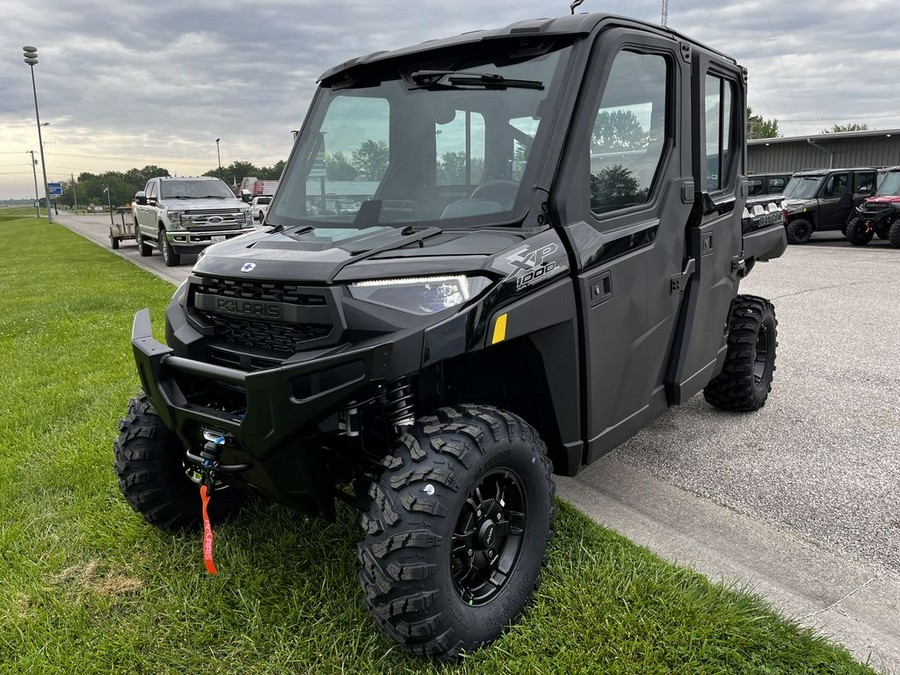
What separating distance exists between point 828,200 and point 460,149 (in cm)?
1953

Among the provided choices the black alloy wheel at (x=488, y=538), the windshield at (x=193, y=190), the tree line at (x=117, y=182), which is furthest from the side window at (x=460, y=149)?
the tree line at (x=117, y=182)

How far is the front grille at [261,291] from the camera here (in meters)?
2.42

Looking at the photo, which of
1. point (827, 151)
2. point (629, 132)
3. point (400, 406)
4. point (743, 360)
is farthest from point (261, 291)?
point (827, 151)

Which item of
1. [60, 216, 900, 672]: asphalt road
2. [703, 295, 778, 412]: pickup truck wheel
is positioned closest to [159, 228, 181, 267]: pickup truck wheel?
[60, 216, 900, 672]: asphalt road

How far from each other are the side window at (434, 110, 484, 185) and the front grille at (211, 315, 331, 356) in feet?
3.13

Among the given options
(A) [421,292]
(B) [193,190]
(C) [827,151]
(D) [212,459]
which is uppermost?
(C) [827,151]

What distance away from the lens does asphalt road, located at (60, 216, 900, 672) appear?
9.41 ft

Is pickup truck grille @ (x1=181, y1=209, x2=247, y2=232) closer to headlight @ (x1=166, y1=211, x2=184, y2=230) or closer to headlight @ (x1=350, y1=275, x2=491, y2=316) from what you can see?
headlight @ (x1=166, y1=211, x2=184, y2=230)

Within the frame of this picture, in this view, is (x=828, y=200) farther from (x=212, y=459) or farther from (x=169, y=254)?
(x=212, y=459)

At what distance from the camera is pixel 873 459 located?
13.6 feet

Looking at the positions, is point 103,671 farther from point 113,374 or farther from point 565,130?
point 113,374

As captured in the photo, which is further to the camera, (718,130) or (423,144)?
(718,130)

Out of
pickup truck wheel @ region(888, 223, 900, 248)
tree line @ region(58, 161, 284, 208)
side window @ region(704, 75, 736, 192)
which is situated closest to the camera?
side window @ region(704, 75, 736, 192)

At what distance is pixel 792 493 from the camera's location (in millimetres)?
3742
